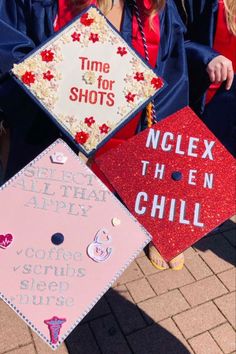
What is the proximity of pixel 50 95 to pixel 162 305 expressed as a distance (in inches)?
60.0

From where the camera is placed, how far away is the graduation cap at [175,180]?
1203mm

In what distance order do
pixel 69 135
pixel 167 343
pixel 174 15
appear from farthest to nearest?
1. pixel 167 343
2. pixel 174 15
3. pixel 69 135

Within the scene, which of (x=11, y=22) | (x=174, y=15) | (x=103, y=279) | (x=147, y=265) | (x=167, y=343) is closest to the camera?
→ (x=103, y=279)

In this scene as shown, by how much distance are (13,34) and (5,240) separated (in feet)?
2.56

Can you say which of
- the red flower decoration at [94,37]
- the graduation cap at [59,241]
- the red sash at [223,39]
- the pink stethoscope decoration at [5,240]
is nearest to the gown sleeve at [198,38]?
the red sash at [223,39]

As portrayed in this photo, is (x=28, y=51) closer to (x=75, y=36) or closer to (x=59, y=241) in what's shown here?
(x=75, y=36)

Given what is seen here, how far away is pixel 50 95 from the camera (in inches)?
49.6

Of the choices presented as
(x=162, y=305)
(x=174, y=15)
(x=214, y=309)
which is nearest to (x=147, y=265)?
(x=162, y=305)

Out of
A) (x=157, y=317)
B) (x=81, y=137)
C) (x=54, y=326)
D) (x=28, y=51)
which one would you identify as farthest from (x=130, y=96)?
(x=157, y=317)

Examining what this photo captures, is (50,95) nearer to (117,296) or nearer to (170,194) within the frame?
(170,194)

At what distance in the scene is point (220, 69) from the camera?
1.54 metres

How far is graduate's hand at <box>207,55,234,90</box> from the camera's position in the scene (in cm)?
153

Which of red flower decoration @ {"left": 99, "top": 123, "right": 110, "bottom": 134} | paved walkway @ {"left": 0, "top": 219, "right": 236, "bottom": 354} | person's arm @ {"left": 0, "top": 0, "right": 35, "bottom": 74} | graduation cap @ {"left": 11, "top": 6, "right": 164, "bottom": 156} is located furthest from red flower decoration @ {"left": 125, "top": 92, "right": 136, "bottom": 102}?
paved walkway @ {"left": 0, "top": 219, "right": 236, "bottom": 354}

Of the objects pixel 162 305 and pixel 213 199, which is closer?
pixel 213 199
